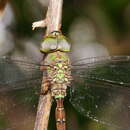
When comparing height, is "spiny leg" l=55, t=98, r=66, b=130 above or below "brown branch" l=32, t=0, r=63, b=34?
below

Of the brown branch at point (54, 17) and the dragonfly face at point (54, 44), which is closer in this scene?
the brown branch at point (54, 17)

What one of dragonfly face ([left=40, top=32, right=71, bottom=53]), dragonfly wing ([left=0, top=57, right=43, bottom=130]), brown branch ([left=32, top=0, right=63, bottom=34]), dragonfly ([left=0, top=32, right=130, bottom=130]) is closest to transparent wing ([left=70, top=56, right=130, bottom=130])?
dragonfly ([left=0, top=32, right=130, bottom=130])

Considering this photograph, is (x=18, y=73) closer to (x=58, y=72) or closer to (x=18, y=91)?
(x=18, y=91)

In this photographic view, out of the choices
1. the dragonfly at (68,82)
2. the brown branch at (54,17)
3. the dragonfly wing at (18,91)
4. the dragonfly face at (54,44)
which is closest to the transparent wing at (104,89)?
the dragonfly at (68,82)

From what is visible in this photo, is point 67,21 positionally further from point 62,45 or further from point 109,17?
point 62,45

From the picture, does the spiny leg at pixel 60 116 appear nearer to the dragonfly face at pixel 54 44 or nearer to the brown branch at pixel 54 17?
the dragonfly face at pixel 54 44

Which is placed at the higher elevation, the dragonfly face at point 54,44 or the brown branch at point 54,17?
the brown branch at point 54,17

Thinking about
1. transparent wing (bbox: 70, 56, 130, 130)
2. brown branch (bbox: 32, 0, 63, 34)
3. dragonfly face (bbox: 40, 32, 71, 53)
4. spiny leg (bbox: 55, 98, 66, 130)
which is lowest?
spiny leg (bbox: 55, 98, 66, 130)

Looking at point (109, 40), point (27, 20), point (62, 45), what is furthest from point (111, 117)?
point (27, 20)

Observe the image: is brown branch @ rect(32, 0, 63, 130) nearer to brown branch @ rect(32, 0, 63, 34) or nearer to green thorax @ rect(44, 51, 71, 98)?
brown branch @ rect(32, 0, 63, 34)
